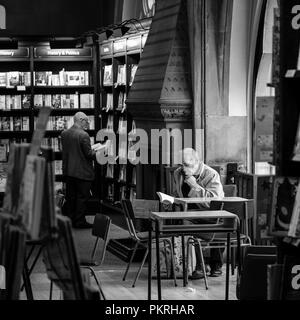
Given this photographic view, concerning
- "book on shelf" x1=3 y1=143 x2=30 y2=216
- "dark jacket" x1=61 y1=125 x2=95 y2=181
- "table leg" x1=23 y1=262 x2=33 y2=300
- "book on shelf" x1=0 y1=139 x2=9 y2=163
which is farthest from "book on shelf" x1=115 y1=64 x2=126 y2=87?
"book on shelf" x1=3 y1=143 x2=30 y2=216

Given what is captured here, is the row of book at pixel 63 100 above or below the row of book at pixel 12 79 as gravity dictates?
below

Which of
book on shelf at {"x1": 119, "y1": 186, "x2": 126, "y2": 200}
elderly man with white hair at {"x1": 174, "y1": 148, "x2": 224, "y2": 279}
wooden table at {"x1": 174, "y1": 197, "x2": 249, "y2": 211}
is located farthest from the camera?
book on shelf at {"x1": 119, "y1": 186, "x2": 126, "y2": 200}

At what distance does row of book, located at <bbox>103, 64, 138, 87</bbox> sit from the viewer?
47.2 ft

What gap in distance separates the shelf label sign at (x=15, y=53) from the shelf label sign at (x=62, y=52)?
0.56 feet

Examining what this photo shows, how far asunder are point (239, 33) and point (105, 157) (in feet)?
15.4

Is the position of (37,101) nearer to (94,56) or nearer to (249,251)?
(94,56)

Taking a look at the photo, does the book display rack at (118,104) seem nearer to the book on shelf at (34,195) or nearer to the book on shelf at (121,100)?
the book on shelf at (121,100)

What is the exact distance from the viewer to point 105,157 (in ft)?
50.5

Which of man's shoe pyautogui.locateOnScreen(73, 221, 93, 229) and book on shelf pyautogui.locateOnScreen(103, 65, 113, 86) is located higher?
book on shelf pyautogui.locateOnScreen(103, 65, 113, 86)

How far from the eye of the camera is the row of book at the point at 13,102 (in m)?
16.2

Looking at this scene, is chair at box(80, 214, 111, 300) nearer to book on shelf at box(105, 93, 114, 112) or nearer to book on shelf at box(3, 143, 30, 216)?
book on shelf at box(3, 143, 30, 216)

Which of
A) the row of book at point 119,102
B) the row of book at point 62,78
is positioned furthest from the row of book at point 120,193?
the row of book at point 62,78

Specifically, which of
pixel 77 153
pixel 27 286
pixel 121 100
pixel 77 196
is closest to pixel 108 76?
pixel 121 100

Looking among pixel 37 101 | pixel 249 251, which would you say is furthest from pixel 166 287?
pixel 37 101
